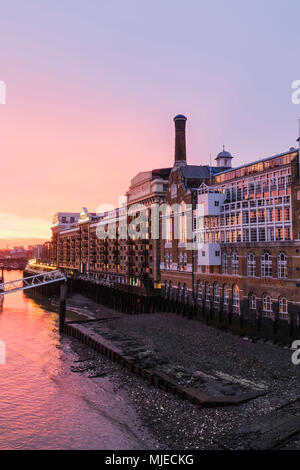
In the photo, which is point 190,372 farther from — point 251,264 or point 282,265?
point 251,264

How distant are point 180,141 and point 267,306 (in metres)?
44.6

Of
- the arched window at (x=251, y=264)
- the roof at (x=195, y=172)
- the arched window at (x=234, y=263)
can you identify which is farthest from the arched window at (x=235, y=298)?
the roof at (x=195, y=172)

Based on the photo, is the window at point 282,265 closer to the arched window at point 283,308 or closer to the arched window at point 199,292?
the arched window at point 283,308

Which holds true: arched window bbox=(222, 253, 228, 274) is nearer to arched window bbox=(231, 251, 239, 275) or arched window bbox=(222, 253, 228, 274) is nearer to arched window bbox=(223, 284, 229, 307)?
arched window bbox=(231, 251, 239, 275)

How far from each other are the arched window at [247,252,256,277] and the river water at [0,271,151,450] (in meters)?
22.6

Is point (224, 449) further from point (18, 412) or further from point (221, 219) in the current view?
point (221, 219)

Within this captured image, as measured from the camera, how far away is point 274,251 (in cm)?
4291

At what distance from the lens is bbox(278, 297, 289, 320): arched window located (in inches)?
1619

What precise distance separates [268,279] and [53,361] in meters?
24.8

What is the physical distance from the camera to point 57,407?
27.1m

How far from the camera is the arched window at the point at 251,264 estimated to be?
4597 centimetres

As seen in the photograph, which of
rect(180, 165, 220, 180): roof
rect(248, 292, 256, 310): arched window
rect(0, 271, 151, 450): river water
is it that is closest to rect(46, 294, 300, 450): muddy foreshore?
rect(0, 271, 151, 450): river water
